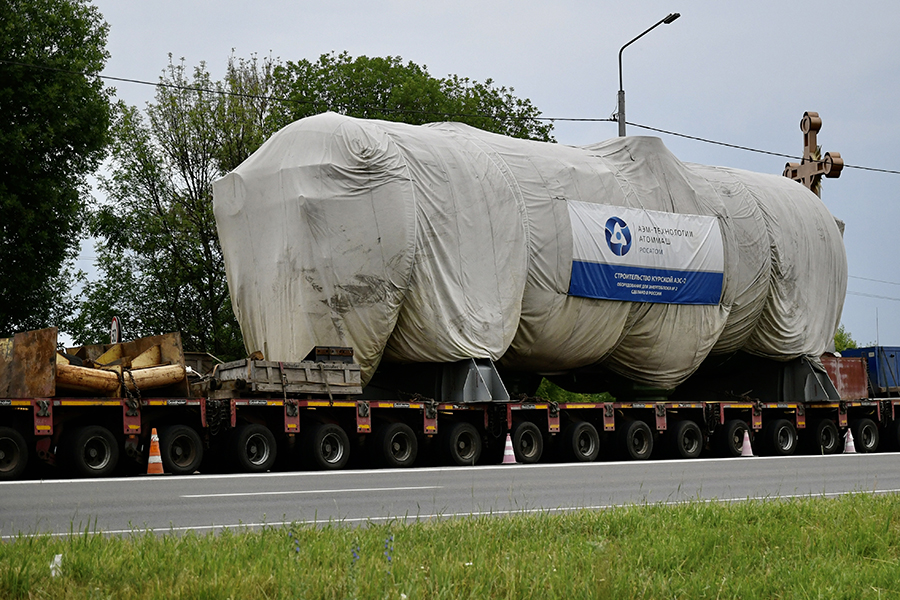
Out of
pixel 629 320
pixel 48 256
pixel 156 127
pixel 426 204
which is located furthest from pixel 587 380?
pixel 156 127

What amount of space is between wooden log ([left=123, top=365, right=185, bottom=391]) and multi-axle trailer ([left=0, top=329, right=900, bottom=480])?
0.02 metres

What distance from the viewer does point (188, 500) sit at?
466 inches

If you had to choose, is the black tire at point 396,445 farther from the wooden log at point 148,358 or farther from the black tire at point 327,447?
the wooden log at point 148,358

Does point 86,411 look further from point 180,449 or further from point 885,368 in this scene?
point 885,368

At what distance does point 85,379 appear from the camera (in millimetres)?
16406

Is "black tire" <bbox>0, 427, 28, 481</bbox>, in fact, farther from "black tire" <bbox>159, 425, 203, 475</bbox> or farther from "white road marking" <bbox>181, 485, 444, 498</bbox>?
"white road marking" <bbox>181, 485, 444, 498</bbox>

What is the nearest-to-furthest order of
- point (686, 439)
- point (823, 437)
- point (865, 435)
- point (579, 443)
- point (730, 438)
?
point (579, 443), point (686, 439), point (730, 438), point (823, 437), point (865, 435)

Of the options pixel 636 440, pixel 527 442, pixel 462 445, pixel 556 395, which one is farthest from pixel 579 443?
pixel 556 395

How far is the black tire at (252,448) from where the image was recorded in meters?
17.5

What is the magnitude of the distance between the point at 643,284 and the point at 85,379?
12.4 metres

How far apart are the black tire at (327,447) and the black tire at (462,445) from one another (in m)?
2.18

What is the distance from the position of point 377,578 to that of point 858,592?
104 inches

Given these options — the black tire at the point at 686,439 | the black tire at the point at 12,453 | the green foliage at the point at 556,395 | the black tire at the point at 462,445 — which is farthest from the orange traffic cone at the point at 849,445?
the black tire at the point at 12,453

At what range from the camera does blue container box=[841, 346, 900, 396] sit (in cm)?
3170
